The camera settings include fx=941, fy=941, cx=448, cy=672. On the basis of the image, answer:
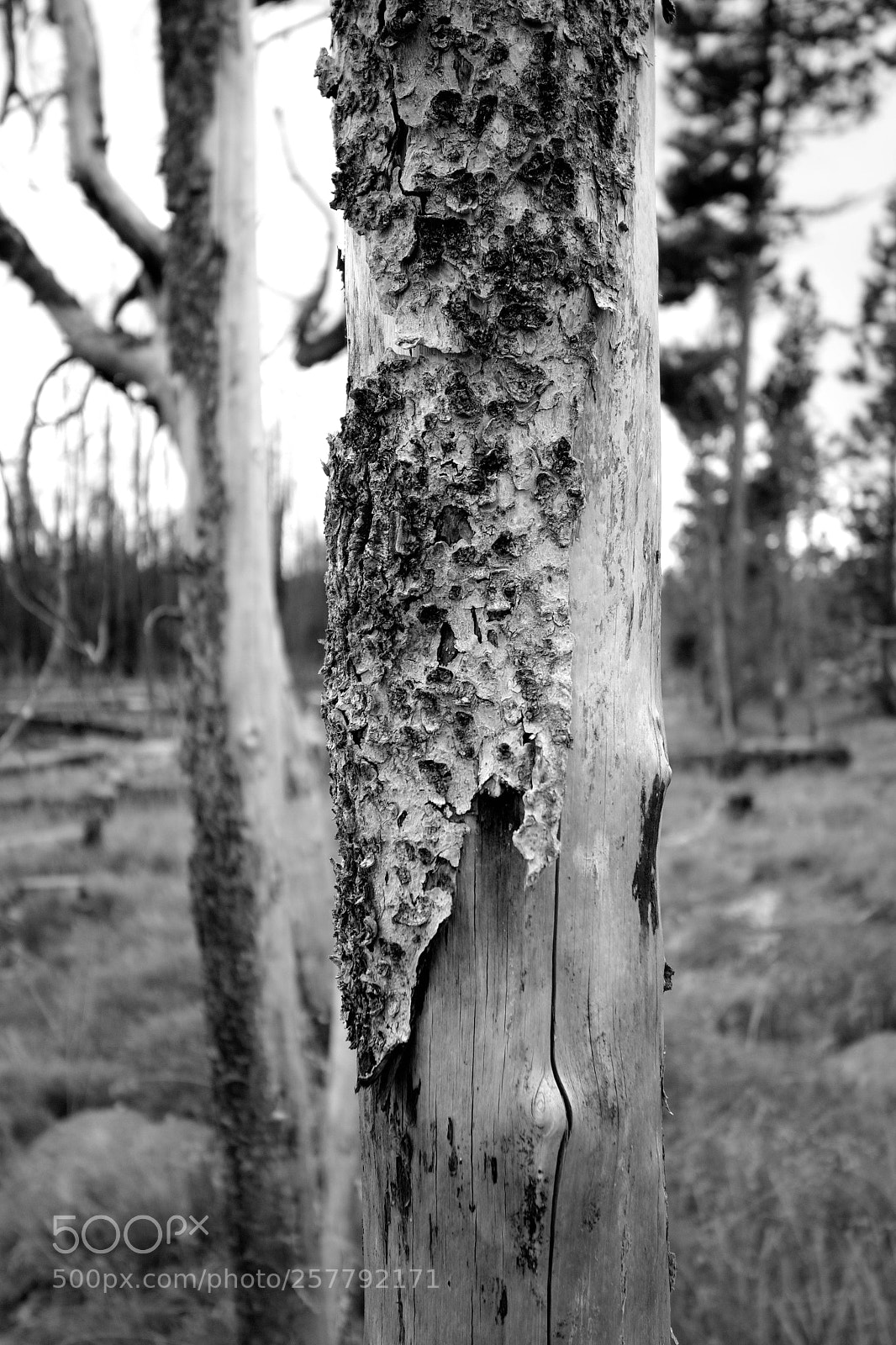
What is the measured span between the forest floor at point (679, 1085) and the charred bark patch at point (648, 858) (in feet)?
7.13

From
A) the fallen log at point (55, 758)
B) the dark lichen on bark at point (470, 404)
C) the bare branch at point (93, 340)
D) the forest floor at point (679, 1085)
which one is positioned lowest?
the forest floor at point (679, 1085)

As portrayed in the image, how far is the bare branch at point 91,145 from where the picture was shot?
3.23 meters

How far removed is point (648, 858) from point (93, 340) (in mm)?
3144

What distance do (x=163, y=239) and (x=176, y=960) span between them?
4.36 metres

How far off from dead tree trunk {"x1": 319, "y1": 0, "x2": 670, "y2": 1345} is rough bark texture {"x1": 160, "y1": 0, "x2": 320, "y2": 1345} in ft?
6.51

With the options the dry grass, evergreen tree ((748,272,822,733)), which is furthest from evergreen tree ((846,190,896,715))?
the dry grass

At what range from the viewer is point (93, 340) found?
3393 millimetres

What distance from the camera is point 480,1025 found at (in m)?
0.94

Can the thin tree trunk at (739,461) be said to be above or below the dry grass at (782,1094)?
above

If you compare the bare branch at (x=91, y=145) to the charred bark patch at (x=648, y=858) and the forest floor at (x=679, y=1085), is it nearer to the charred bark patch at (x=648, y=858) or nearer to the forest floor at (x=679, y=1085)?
the forest floor at (x=679, y=1085)

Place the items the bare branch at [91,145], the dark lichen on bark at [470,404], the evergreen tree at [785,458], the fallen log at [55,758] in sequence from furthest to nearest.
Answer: the evergreen tree at [785,458] → the fallen log at [55,758] → the bare branch at [91,145] → the dark lichen on bark at [470,404]

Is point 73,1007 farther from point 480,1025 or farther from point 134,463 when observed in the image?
point 480,1025

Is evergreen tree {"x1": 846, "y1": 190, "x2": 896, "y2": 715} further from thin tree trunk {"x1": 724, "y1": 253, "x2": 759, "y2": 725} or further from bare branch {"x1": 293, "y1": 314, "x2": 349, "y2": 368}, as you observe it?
bare branch {"x1": 293, "y1": 314, "x2": 349, "y2": 368}

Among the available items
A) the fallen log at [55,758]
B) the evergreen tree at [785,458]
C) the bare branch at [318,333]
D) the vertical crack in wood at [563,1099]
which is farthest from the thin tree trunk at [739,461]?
the vertical crack in wood at [563,1099]
